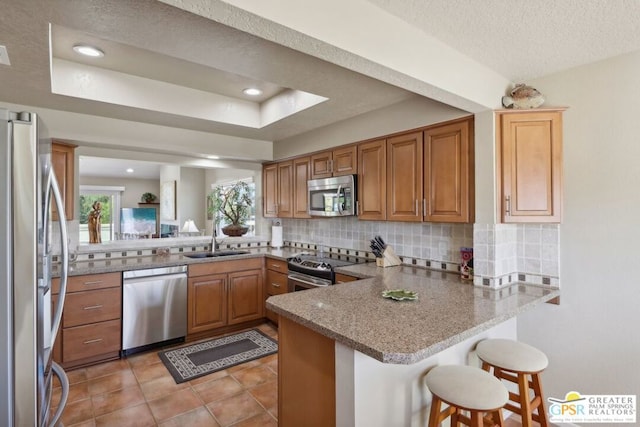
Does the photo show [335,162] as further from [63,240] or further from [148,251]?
[63,240]

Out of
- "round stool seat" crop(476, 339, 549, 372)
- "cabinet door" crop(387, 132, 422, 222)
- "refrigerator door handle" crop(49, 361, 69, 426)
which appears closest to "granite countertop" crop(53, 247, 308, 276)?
"cabinet door" crop(387, 132, 422, 222)

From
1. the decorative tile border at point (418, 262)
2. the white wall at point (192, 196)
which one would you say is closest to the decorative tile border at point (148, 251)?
the white wall at point (192, 196)

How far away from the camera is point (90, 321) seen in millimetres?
2910

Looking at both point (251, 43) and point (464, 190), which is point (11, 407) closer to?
point (251, 43)

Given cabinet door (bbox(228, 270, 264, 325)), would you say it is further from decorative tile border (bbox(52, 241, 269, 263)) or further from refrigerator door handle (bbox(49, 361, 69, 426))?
refrigerator door handle (bbox(49, 361, 69, 426))

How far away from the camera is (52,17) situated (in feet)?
4.82

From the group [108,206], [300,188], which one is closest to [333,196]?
[300,188]

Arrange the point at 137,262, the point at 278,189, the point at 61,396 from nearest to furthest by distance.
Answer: the point at 61,396 < the point at 137,262 < the point at 278,189

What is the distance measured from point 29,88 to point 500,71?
10.7ft

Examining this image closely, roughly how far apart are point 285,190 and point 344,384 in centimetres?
298

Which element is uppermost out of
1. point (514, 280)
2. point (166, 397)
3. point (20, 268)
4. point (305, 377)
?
point (20, 268)

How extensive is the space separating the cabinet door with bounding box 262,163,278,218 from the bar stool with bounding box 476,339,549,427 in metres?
3.01

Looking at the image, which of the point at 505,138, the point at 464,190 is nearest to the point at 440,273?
the point at 464,190

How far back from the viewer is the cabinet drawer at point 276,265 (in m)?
3.65
